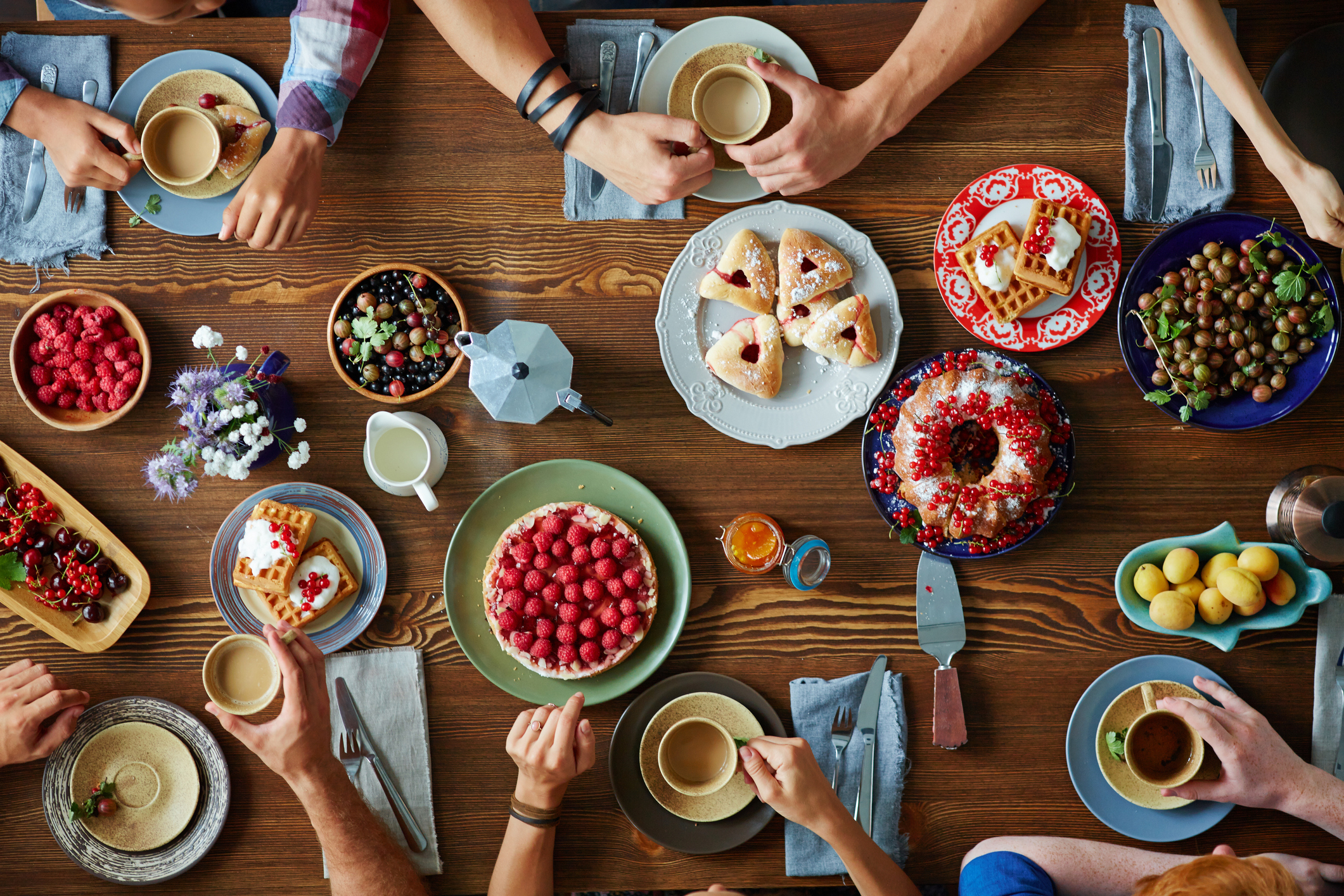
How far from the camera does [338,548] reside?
1.76m

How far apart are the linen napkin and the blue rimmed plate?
0.23 ft

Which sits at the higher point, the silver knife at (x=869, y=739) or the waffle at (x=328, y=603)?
the waffle at (x=328, y=603)

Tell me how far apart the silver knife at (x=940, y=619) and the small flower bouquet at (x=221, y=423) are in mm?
1362

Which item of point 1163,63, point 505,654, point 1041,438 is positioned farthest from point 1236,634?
point 505,654

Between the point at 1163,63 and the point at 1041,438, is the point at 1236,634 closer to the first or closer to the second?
the point at 1041,438

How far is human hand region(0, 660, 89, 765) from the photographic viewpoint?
1677 mm

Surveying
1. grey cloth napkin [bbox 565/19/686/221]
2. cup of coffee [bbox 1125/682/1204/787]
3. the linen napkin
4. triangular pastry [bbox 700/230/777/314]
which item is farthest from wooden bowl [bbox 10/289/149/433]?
cup of coffee [bbox 1125/682/1204/787]

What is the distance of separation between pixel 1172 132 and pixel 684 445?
4.20 ft

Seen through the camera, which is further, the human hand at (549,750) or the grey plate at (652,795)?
the grey plate at (652,795)

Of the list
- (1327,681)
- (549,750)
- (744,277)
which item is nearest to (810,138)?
(744,277)

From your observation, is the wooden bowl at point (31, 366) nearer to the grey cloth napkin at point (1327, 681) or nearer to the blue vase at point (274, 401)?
the blue vase at point (274, 401)

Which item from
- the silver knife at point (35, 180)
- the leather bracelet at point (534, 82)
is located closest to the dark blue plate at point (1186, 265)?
the leather bracelet at point (534, 82)

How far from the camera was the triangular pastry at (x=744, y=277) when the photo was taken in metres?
1.73

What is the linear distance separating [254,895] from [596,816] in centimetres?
76
